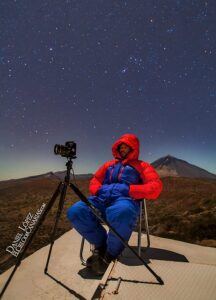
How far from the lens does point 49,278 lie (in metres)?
2.85

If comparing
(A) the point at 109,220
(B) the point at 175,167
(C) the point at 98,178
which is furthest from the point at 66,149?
(B) the point at 175,167

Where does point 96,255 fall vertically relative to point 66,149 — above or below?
below

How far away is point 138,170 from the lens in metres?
3.54

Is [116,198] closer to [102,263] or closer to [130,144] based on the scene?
[102,263]

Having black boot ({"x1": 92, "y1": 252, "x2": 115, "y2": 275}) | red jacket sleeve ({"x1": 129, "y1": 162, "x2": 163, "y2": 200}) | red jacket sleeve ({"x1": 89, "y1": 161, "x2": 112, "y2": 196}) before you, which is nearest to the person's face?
red jacket sleeve ({"x1": 89, "y1": 161, "x2": 112, "y2": 196})

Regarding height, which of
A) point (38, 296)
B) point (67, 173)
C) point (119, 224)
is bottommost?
point (38, 296)

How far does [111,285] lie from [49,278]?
1065 millimetres

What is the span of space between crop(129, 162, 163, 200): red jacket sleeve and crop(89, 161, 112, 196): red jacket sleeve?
1.75 feet

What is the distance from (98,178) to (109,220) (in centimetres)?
91

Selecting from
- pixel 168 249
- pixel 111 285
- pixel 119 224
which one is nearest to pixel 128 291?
pixel 111 285

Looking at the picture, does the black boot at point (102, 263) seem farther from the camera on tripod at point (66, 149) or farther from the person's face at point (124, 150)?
the person's face at point (124, 150)

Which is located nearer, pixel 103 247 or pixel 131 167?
pixel 103 247

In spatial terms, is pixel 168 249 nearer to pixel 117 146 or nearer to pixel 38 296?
pixel 117 146

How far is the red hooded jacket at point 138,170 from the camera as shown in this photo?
10.5 ft
